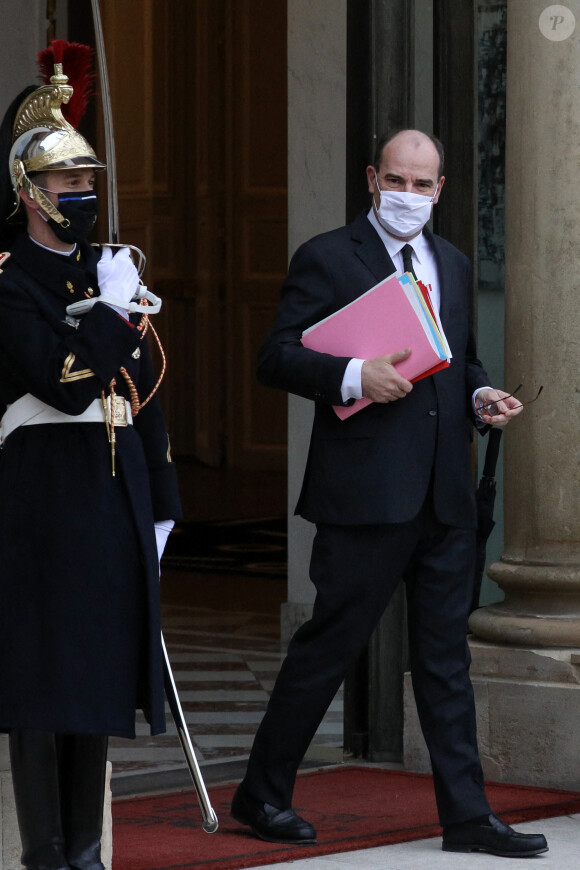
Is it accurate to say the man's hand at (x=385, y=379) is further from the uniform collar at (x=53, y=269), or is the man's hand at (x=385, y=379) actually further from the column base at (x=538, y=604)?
the column base at (x=538, y=604)

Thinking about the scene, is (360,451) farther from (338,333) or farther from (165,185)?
(165,185)

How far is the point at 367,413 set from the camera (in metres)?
4.20

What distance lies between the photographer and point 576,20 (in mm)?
5086

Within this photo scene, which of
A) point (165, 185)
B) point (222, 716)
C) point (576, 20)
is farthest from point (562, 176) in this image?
point (165, 185)

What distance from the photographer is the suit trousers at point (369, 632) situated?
4203 millimetres

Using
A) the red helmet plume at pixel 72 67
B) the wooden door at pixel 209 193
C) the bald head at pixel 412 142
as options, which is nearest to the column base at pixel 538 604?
the bald head at pixel 412 142

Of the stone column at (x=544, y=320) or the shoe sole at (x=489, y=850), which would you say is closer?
the shoe sole at (x=489, y=850)

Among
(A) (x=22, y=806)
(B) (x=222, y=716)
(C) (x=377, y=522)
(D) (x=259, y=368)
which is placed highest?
(D) (x=259, y=368)

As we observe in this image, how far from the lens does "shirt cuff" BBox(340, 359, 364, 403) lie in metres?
4.06

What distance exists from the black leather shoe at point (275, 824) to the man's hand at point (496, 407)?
103 centimetres

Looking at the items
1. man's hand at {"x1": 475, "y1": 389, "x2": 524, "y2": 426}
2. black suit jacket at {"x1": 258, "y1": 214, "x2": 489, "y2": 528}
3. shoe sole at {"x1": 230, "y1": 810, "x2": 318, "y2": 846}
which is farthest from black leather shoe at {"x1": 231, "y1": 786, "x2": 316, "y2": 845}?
man's hand at {"x1": 475, "y1": 389, "x2": 524, "y2": 426}

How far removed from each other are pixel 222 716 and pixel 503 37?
245 centimetres

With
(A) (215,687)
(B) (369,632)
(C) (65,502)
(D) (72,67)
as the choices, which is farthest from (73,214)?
(A) (215,687)

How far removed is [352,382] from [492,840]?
108cm
